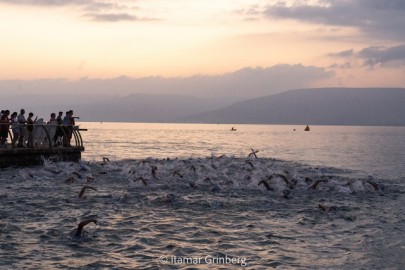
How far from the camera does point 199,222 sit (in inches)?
578

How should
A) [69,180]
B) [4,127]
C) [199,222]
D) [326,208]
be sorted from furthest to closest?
[4,127] → [69,180] → [326,208] → [199,222]

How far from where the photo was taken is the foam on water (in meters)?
10.9

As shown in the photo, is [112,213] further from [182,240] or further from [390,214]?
[390,214]

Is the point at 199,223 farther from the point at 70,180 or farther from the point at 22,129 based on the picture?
the point at 22,129

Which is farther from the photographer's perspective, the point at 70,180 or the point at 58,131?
the point at 58,131

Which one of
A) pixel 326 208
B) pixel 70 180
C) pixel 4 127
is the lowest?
pixel 326 208

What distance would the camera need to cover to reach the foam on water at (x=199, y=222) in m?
10.9

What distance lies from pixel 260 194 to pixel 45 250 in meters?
11.2

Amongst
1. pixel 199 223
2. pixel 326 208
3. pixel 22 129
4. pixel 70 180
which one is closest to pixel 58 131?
pixel 22 129

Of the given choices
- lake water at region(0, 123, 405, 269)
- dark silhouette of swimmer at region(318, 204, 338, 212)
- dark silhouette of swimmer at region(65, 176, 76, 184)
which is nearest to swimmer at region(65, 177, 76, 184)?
dark silhouette of swimmer at region(65, 176, 76, 184)

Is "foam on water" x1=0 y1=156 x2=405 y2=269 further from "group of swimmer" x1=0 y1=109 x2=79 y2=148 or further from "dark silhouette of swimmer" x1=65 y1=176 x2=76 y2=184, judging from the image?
"group of swimmer" x1=0 y1=109 x2=79 y2=148

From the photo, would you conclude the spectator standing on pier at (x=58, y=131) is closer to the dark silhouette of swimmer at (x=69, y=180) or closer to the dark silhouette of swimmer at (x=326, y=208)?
the dark silhouette of swimmer at (x=69, y=180)

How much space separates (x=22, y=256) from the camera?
10.5 meters

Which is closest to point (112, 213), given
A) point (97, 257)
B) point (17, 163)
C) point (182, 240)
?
point (182, 240)
